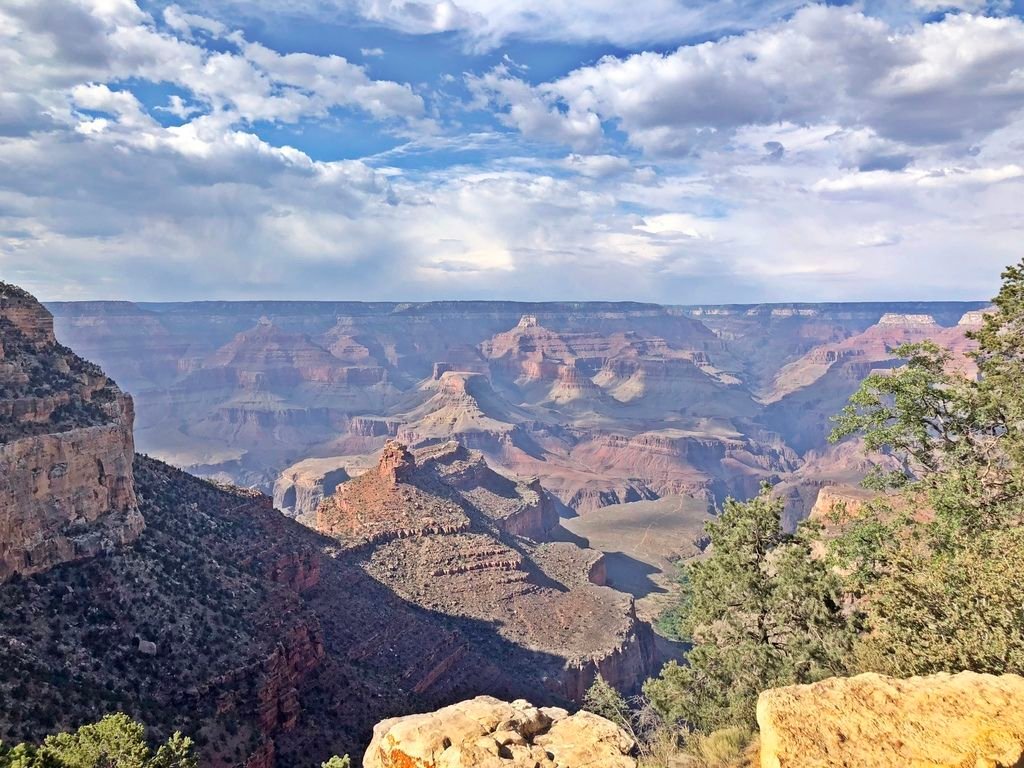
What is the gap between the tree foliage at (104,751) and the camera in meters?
15.1

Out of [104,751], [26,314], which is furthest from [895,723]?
[26,314]

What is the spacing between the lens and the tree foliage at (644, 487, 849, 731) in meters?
22.6

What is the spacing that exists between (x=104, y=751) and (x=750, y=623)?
20850mm

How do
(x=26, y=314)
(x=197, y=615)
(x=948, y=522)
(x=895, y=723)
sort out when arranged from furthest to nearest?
(x=26, y=314)
(x=197, y=615)
(x=948, y=522)
(x=895, y=723)

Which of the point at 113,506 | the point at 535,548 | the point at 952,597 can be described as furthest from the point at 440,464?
the point at 952,597

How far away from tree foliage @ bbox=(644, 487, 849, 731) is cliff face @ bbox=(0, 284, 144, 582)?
92.7 ft

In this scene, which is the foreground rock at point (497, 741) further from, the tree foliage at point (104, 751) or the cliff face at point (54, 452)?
the cliff face at point (54, 452)

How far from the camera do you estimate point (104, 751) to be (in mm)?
16266

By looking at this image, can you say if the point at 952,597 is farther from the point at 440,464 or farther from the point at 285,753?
the point at 440,464

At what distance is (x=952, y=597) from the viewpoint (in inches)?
693

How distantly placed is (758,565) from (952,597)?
793 cm

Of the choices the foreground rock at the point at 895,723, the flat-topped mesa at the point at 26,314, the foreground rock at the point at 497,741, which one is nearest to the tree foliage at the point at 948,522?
the foreground rock at the point at 895,723

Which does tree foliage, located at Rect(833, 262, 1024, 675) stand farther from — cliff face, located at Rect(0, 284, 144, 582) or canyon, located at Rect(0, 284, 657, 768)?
cliff face, located at Rect(0, 284, 144, 582)

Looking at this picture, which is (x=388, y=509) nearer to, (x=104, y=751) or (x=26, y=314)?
(x=26, y=314)
